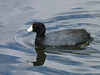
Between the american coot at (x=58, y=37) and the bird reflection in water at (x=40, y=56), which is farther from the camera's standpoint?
the american coot at (x=58, y=37)

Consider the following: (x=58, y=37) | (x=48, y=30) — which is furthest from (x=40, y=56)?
(x=48, y=30)

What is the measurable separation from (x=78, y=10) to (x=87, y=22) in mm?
1237

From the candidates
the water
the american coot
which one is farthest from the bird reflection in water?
the american coot

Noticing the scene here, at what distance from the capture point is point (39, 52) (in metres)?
8.04

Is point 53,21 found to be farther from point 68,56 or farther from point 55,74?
point 55,74

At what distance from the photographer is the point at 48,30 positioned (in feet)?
31.1

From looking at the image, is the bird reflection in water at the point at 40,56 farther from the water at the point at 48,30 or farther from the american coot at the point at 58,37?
the american coot at the point at 58,37

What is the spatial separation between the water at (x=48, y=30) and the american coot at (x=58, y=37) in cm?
23

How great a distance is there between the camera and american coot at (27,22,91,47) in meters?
8.23

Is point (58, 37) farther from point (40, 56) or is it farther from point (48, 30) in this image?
point (48, 30)

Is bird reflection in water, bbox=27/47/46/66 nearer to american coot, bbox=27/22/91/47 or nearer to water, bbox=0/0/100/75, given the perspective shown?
water, bbox=0/0/100/75

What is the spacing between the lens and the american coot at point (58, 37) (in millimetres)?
8234

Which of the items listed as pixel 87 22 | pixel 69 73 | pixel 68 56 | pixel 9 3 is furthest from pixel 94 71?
pixel 9 3

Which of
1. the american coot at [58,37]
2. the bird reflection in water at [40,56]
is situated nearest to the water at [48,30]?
the bird reflection in water at [40,56]
